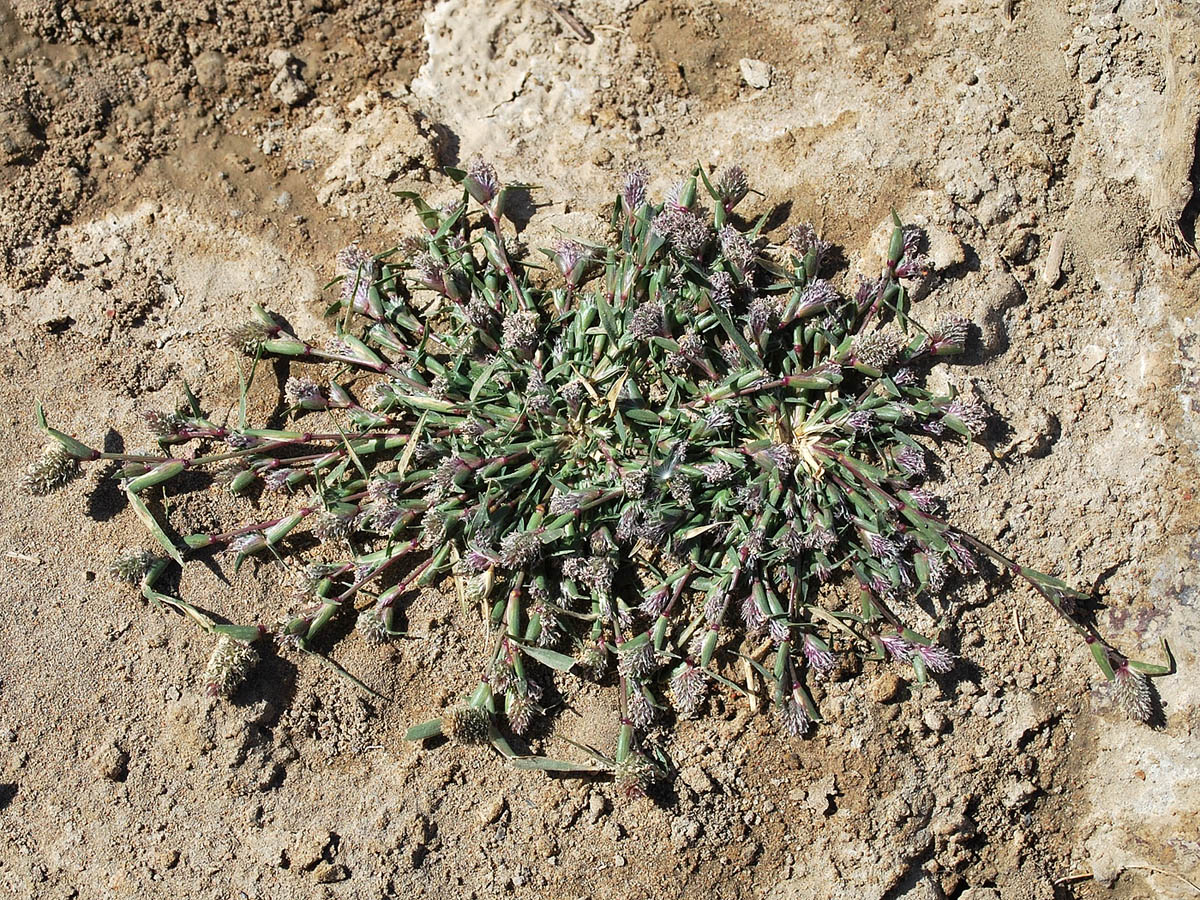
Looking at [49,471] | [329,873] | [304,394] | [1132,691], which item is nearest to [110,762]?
[329,873]

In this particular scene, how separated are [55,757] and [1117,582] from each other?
175 inches

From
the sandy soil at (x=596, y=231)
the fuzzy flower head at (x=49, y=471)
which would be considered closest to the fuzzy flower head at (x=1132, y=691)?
the sandy soil at (x=596, y=231)

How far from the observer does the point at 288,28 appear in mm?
4164

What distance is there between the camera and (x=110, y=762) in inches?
139

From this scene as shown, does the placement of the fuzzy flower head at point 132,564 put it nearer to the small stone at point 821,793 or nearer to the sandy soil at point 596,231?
the sandy soil at point 596,231

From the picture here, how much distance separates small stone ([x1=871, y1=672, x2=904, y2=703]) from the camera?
3.61 meters

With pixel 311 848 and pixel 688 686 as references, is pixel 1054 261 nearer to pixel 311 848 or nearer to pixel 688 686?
pixel 688 686

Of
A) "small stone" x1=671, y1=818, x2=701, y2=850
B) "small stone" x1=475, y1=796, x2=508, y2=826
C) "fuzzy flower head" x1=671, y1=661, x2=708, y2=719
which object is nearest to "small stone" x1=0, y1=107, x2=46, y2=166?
"small stone" x1=475, y1=796, x2=508, y2=826

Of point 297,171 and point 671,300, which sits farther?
point 297,171

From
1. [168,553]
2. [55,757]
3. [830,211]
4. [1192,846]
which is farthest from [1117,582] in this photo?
[55,757]

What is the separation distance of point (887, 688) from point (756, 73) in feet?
9.17

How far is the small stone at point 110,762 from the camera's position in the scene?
353 cm

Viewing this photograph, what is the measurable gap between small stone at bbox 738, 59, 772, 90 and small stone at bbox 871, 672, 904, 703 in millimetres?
2681

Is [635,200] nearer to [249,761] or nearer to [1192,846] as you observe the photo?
[249,761]
